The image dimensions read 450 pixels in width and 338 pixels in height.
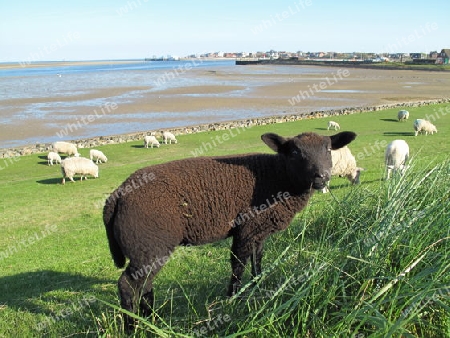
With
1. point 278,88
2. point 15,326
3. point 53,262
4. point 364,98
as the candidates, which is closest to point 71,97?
point 278,88

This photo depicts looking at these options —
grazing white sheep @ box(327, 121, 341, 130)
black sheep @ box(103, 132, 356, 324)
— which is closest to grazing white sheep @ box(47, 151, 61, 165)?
grazing white sheep @ box(327, 121, 341, 130)

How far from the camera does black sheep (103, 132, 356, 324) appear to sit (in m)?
4.93

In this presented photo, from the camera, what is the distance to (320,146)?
530 cm

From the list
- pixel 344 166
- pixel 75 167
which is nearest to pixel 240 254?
pixel 344 166

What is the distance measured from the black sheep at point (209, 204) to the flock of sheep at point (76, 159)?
14.1 metres

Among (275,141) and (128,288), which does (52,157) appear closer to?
(128,288)

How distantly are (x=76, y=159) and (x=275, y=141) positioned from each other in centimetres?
1481

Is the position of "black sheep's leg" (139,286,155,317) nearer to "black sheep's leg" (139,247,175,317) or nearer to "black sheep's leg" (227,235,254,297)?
"black sheep's leg" (139,247,175,317)

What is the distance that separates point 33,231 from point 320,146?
8836mm

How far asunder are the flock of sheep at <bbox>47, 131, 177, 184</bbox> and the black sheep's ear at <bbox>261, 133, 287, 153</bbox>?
14598 mm

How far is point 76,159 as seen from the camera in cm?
1862

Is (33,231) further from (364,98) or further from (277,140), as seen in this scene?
(364,98)

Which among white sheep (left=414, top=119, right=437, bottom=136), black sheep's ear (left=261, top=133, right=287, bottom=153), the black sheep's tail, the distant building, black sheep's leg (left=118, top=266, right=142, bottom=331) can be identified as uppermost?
the distant building

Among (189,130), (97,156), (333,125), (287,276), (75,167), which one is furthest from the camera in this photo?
(189,130)
